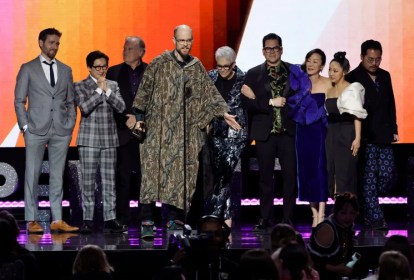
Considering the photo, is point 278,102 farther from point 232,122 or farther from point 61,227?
point 61,227

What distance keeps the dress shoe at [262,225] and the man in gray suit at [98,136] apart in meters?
1.12

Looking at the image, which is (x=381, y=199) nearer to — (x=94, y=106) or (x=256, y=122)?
(x=256, y=122)

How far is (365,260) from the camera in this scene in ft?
28.7

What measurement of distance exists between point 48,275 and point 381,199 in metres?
3.99

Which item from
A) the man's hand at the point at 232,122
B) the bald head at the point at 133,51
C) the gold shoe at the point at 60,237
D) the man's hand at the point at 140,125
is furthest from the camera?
the bald head at the point at 133,51

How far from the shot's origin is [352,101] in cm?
1001

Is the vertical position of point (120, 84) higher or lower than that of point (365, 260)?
higher

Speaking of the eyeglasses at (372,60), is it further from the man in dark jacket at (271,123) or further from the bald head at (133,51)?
the bald head at (133,51)

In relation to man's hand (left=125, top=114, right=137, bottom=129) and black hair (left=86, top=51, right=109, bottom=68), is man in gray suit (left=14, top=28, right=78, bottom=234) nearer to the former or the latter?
black hair (left=86, top=51, right=109, bottom=68)

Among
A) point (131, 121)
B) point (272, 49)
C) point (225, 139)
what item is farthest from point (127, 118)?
point (272, 49)

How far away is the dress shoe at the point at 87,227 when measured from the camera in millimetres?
9938

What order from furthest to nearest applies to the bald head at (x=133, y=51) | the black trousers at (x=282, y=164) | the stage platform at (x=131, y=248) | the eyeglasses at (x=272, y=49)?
the bald head at (x=133, y=51)
the black trousers at (x=282, y=164)
the eyeglasses at (x=272, y=49)
the stage platform at (x=131, y=248)

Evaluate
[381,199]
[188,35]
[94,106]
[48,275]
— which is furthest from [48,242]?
[381,199]

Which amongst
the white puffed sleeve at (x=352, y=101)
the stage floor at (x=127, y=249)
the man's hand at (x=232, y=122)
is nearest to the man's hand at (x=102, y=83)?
the man's hand at (x=232, y=122)
